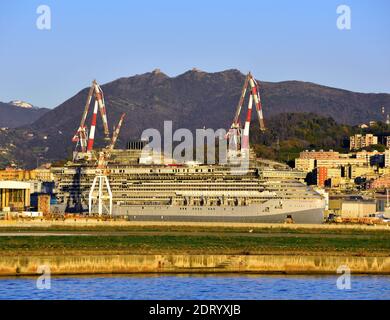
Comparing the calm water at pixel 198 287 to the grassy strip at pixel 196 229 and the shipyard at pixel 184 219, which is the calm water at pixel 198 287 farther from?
the grassy strip at pixel 196 229

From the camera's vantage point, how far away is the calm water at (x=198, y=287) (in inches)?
1719

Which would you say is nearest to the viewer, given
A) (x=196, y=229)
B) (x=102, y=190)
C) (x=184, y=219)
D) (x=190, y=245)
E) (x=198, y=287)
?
(x=198, y=287)

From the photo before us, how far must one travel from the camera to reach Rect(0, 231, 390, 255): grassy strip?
58.0 m

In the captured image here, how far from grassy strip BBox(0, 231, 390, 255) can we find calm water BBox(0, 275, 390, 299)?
6.86m

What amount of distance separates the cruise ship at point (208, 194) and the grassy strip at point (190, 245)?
47.3m

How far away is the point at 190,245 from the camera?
63438mm

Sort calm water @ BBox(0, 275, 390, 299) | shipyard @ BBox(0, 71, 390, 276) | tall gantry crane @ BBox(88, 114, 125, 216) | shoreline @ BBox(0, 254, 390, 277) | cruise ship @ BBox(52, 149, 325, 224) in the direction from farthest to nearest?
1. cruise ship @ BBox(52, 149, 325, 224)
2. tall gantry crane @ BBox(88, 114, 125, 216)
3. shipyard @ BBox(0, 71, 390, 276)
4. shoreline @ BBox(0, 254, 390, 277)
5. calm water @ BBox(0, 275, 390, 299)

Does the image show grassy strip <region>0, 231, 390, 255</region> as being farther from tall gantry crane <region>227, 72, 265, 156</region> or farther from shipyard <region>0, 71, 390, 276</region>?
tall gantry crane <region>227, 72, 265, 156</region>

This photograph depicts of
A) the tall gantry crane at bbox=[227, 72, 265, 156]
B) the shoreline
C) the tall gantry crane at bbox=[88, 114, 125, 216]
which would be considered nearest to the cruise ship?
the tall gantry crane at bbox=[88, 114, 125, 216]

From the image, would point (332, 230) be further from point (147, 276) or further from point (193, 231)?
point (147, 276)

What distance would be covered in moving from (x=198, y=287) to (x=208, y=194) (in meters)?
79.5

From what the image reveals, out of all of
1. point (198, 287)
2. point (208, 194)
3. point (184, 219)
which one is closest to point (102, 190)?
point (184, 219)

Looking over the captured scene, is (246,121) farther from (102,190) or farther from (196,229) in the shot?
(196,229)

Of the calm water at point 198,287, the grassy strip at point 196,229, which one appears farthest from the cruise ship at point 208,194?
the calm water at point 198,287
